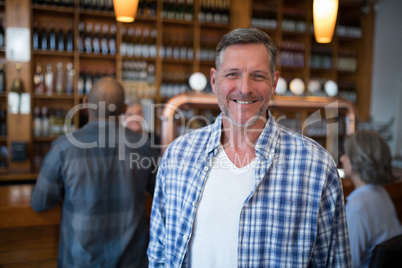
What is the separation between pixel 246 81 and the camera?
1137 mm

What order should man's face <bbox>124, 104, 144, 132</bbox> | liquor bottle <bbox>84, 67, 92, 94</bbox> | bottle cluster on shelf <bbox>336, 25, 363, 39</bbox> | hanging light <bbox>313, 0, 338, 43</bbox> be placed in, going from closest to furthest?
hanging light <bbox>313, 0, 338, 43</bbox> < man's face <bbox>124, 104, 144, 132</bbox> < liquor bottle <bbox>84, 67, 92, 94</bbox> < bottle cluster on shelf <bbox>336, 25, 363, 39</bbox>

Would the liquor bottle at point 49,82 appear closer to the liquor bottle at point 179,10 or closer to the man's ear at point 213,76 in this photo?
the liquor bottle at point 179,10

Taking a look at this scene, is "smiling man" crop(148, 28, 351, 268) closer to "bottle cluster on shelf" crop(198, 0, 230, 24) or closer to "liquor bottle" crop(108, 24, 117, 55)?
"liquor bottle" crop(108, 24, 117, 55)

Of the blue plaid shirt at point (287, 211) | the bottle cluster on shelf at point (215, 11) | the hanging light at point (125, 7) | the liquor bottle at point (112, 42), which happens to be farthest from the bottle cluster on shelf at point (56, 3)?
the blue plaid shirt at point (287, 211)

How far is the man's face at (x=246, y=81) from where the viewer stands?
3.75ft

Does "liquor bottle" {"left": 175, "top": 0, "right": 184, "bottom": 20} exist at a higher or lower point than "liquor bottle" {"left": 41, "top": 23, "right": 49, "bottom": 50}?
higher

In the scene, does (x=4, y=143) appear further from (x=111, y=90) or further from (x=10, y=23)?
(x=111, y=90)

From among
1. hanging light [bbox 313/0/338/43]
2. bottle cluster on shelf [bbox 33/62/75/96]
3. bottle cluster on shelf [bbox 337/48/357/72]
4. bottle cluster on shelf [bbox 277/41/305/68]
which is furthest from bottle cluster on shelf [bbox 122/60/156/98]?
bottle cluster on shelf [bbox 337/48/357/72]

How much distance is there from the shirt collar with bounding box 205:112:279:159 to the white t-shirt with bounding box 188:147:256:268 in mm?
58

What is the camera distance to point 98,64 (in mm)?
4754

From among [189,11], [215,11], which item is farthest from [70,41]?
[215,11]

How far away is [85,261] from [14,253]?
620 millimetres

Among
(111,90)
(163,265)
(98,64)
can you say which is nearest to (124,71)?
(98,64)

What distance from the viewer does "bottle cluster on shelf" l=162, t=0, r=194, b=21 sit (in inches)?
190
